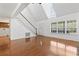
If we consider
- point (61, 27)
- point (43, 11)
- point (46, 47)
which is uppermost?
point (43, 11)

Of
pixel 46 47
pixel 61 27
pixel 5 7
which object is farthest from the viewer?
pixel 46 47

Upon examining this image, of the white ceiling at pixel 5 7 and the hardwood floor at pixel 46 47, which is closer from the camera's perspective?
the white ceiling at pixel 5 7

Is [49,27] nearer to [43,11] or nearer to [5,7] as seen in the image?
[43,11]

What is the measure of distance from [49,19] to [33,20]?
490 mm

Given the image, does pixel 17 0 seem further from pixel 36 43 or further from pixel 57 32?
pixel 36 43

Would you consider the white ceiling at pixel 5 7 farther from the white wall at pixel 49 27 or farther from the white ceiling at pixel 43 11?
the white wall at pixel 49 27

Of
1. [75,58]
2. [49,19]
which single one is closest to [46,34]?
[49,19]

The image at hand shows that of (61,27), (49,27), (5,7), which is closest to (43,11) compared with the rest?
(49,27)

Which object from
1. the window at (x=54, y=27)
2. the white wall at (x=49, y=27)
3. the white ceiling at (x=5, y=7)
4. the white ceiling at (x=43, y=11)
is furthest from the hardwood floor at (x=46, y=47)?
the white ceiling at (x=5, y=7)

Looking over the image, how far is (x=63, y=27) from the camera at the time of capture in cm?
216

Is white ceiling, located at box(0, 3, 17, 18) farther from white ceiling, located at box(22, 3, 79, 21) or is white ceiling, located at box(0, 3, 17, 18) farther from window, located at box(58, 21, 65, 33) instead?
window, located at box(58, 21, 65, 33)

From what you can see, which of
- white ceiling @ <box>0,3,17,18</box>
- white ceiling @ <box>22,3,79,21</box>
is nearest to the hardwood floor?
white ceiling @ <box>22,3,79,21</box>

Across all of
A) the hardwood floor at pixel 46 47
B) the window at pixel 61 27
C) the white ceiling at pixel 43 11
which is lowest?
the hardwood floor at pixel 46 47

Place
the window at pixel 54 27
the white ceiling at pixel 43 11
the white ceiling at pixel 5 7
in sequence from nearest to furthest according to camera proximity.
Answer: the white ceiling at pixel 5 7 → the white ceiling at pixel 43 11 → the window at pixel 54 27
